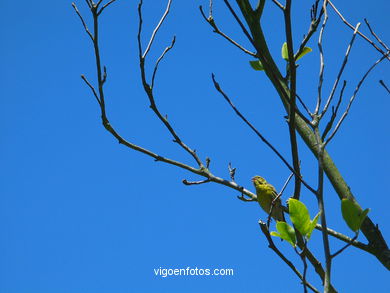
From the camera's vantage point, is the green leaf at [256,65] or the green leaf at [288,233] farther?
the green leaf at [256,65]

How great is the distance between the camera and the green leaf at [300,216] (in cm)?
142

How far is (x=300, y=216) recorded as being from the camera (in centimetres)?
143

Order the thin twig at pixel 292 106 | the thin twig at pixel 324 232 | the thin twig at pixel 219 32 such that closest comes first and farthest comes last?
the thin twig at pixel 324 232 → the thin twig at pixel 292 106 → the thin twig at pixel 219 32

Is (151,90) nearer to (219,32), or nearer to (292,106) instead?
(219,32)

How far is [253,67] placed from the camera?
7.88ft

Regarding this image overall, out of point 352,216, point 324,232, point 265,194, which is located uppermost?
point 265,194

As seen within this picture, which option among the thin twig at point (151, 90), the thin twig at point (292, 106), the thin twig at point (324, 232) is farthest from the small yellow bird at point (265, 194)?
the thin twig at point (324, 232)

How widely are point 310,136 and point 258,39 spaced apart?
1.66 feet

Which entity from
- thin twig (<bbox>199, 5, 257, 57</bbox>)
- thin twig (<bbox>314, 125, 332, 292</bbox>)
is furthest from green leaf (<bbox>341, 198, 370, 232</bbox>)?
thin twig (<bbox>199, 5, 257, 57</bbox>)

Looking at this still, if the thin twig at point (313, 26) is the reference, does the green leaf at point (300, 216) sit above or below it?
below

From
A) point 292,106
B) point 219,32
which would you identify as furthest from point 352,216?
point 219,32

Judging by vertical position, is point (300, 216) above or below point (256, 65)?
below

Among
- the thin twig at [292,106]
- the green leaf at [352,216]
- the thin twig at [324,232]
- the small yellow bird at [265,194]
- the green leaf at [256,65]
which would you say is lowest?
the thin twig at [324,232]

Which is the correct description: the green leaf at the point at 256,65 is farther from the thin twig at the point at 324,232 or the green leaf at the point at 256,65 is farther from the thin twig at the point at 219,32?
the thin twig at the point at 324,232
